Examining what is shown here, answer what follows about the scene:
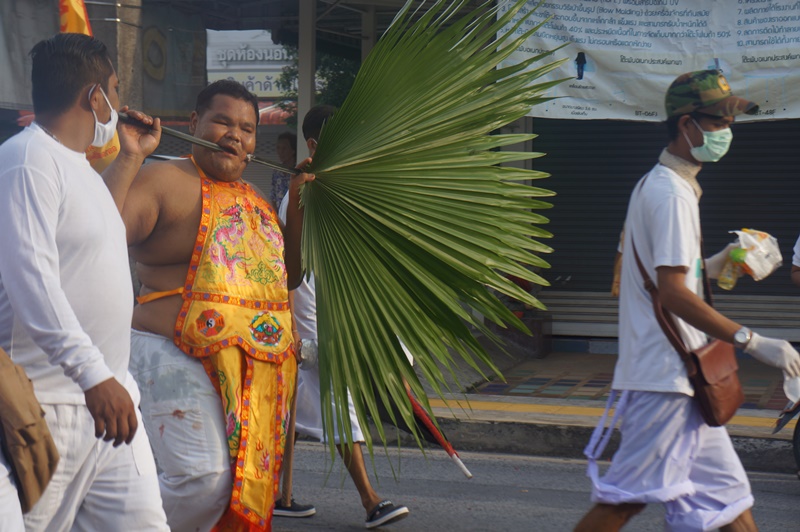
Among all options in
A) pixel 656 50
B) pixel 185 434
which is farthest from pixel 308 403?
pixel 656 50

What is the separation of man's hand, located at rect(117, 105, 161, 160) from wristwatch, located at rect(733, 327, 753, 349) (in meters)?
1.77

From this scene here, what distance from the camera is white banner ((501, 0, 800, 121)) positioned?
8406 millimetres

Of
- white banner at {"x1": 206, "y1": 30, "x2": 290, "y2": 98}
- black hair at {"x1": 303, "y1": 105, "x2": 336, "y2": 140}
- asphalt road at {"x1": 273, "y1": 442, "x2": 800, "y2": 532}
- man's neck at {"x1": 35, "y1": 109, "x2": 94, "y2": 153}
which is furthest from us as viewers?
white banner at {"x1": 206, "y1": 30, "x2": 290, "y2": 98}

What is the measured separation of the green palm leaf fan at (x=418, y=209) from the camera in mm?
3607

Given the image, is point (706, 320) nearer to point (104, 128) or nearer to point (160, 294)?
point (160, 294)

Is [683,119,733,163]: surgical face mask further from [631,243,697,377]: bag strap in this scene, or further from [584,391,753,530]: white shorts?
[584,391,753,530]: white shorts

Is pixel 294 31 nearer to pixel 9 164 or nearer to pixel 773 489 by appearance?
pixel 773 489

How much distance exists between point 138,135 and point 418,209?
0.91 metres

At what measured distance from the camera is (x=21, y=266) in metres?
2.56

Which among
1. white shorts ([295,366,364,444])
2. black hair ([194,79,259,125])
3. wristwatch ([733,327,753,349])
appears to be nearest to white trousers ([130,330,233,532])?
black hair ([194,79,259,125])

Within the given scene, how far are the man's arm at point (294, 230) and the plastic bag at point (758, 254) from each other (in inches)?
55.5

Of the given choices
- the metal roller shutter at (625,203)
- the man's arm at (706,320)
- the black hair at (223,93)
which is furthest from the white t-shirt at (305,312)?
the metal roller shutter at (625,203)

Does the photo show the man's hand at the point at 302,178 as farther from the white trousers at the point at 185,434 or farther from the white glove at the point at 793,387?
the white glove at the point at 793,387

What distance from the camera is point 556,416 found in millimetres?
7629
